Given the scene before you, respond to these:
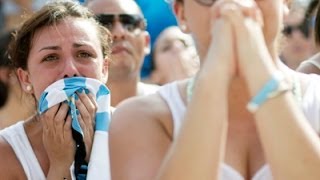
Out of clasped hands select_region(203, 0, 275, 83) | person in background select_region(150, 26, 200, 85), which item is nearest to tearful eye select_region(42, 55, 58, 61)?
clasped hands select_region(203, 0, 275, 83)

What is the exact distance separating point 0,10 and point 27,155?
18.9ft

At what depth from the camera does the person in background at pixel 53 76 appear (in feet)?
13.1

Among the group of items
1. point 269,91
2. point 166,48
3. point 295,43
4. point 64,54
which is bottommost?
point 295,43

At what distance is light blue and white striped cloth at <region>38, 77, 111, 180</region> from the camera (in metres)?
3.84

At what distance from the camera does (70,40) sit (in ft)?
13.8

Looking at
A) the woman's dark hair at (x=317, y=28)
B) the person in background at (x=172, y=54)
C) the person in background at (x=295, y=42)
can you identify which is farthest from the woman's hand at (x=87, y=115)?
the person in background at (x=295, y=42)

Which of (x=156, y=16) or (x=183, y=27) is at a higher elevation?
(x=183, y=27)

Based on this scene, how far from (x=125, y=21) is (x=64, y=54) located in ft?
7.11

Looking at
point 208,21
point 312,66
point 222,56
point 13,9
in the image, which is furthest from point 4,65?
point 13,9

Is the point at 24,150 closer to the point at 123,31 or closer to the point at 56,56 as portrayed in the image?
the point at 56,56

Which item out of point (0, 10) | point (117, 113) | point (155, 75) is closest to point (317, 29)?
point (117, 113)

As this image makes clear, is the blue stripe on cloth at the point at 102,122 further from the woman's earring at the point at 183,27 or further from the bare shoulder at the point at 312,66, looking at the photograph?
the bare shoulder at the point at 312,66

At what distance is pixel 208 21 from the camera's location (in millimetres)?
3271

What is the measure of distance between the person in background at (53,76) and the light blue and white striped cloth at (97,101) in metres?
0.02
